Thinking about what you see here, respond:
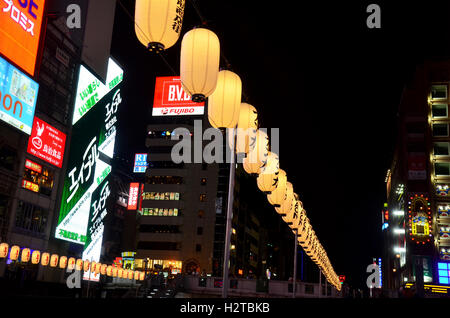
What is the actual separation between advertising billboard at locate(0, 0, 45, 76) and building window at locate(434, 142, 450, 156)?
4068cm

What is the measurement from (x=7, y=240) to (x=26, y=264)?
333 centimetres

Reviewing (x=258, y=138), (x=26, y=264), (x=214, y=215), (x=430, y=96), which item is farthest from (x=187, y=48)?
(x=214, y=215)

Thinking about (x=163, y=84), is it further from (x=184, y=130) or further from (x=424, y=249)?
(x=424, y=249)

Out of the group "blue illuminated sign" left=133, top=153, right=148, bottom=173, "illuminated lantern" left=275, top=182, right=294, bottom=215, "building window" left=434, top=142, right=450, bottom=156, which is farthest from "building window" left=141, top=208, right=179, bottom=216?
"illuminated lantern" left=275, top=182, right=294, bottom=215

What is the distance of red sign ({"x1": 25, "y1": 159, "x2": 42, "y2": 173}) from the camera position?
29375mm

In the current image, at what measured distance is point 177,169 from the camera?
228 feet

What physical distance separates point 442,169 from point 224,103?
43937 mm

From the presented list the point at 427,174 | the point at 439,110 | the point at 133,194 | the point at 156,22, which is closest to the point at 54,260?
the point at 156,22

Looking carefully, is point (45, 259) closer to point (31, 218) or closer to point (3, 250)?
point (31, 218)

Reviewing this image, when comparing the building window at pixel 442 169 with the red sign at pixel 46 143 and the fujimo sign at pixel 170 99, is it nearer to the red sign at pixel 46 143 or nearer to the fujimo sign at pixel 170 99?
the fujimo sign at pixel 170 99

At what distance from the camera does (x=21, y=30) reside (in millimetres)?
25297

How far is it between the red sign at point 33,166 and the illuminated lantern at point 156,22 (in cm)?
2401

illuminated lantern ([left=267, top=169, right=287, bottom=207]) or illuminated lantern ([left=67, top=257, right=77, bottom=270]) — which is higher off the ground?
illuminated lantern ([left=267, top=169, right=287, bottom=207])

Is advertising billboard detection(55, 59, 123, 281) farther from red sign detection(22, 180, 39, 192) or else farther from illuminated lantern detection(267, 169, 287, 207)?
illuminated lantern detection(267, 169, 287, 207)
